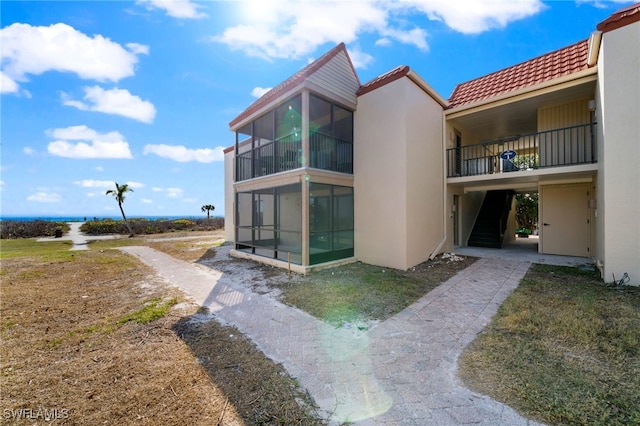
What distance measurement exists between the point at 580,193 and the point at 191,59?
1512cm

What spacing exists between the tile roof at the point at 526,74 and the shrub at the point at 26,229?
32.1 metres

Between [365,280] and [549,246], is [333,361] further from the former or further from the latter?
[549,246]

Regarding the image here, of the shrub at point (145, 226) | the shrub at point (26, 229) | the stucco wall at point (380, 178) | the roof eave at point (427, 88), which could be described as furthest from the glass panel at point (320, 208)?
the shrub at point (26, 229)

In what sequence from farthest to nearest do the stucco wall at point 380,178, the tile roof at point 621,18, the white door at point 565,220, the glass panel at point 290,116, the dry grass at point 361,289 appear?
the white door at point 565,220, the glass panel at point 290,116, the stucco wall at point 380,178, the tile roof at point 621,18, the dry grass at point 361,289

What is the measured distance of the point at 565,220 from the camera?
9.66 m

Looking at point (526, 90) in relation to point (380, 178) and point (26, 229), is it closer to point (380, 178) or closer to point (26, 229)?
point (380, 178)

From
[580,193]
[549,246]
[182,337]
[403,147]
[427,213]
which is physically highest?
[403,147]

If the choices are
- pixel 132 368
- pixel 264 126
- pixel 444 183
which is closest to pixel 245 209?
pixel 264 126

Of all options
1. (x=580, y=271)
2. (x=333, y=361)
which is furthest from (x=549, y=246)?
(x=333, y=361)

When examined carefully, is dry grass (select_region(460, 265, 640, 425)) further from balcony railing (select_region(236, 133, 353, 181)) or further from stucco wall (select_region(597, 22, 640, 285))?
balcony railing (select_region(236, 133, 353, 181))

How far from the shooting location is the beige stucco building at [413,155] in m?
7.92

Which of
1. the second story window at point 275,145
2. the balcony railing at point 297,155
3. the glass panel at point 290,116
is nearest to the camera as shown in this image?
the balcony railing at point 297,155

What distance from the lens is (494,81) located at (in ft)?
32.9

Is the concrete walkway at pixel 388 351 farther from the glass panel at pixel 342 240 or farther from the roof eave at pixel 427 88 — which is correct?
the roof eave at pixel 427 88
